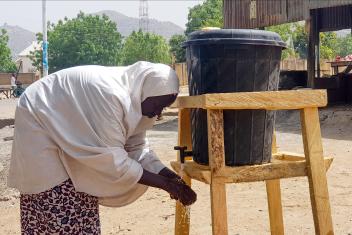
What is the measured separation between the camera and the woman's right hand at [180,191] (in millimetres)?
2599

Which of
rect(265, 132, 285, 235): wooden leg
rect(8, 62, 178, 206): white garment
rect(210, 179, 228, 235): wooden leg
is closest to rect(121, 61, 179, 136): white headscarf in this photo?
rect(8, 62, 178, 206): white garment

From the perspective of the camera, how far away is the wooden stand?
7.90 feet

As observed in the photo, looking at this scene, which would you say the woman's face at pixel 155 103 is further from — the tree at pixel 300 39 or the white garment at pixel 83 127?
the tree at pixel 300 39

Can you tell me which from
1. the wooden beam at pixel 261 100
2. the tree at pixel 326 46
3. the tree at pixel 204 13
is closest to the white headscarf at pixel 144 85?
the wooden beam at pixel 261 100

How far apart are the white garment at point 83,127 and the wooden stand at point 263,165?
25 centimetres

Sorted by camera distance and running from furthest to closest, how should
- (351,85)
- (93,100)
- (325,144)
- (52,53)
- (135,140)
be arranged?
(52,53), (351,85), (325,144), (135,140), (93,100)

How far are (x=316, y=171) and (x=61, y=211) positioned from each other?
4.06 ft

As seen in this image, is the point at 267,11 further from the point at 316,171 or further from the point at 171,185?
the point at 171,185

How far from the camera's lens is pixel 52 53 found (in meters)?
57.3

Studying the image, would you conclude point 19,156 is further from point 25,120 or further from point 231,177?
point 231,177

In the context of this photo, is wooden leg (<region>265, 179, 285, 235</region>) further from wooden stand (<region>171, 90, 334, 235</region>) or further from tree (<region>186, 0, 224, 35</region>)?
tree (<region>186, 0, 224, 35</region>)

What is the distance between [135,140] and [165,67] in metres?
0.53

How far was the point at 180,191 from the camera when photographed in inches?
104

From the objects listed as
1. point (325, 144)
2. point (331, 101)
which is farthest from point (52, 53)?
point (325, 144)
